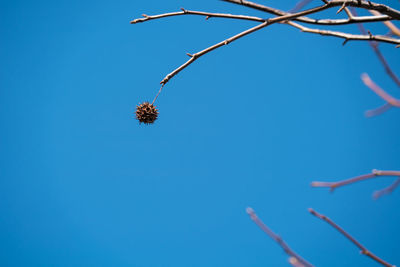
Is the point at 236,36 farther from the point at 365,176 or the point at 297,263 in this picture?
the point at 297,263

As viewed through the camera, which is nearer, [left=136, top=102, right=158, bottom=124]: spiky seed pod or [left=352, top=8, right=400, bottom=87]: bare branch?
[left=352, top=8, right=400, bottom=87]: bare branch

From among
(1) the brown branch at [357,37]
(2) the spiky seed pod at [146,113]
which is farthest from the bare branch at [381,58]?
(2) the spiky seed pod at [146,113]

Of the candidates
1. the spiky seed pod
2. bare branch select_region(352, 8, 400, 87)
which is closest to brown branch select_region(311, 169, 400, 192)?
bare branch select_region(352, 8, 400, 87)

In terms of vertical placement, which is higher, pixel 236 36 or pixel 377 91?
pixel 236 36

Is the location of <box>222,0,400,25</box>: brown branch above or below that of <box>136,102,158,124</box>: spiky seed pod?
below

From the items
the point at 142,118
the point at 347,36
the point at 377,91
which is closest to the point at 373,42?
the point at 347,36

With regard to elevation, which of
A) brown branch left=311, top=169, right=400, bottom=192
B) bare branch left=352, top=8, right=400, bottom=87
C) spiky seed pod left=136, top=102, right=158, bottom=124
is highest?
spiky seed pod left=136, top=102, right=158, bottom=124

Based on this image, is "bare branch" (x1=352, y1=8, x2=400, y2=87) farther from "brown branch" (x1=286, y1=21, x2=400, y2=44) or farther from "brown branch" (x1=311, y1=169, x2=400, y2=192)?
"brown branch" (x1=311, y1=169, x2=400, y2=192)

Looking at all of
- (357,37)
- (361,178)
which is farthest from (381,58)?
(361,178)
